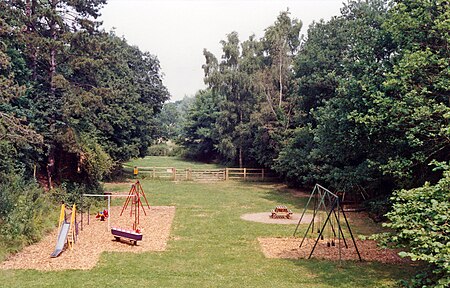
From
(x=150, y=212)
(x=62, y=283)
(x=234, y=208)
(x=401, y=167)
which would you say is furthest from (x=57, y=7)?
(x=401, y=167)

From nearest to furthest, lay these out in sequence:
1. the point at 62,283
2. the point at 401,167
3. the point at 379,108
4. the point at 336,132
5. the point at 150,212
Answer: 1. the point at 62,283
2. the point at 401,167
3. the point at 379,108
4. the point at 336,132
5. the point at 150,212

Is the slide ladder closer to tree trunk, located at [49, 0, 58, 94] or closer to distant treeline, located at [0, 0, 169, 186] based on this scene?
distant treeline, located at [0, 0, 169, 186]

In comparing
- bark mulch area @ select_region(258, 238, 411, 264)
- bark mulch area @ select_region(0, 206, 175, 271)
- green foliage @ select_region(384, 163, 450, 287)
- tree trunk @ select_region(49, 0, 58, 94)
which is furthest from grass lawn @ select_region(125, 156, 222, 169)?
green foliage @ select_region(384, 163, 450, 287)

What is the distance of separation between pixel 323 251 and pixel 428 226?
741 cm

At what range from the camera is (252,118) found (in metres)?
35.0

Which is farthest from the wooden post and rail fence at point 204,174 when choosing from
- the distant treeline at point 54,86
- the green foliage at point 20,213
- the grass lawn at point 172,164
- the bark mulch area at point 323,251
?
the bark mulch area at point 323,251

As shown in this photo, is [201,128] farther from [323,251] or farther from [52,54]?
[323,251]

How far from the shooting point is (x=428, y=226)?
628 cm

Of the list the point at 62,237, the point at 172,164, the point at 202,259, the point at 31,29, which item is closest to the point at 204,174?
the point at 172,164

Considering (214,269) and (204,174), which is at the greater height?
(204,174)

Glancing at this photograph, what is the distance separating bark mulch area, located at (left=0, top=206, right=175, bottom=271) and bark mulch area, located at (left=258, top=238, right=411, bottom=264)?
361cm

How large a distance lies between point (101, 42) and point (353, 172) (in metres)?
13.8

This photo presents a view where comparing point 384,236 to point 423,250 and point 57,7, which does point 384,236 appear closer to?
point 423,250

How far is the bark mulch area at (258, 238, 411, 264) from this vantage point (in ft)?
41.0
